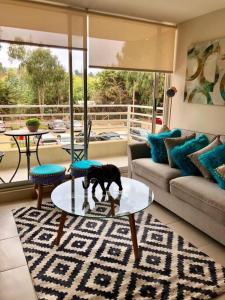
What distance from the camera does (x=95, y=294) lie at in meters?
1.62

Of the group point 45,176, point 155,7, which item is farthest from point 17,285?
point 155,7

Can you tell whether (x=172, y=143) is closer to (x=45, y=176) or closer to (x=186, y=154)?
(x=186, y=154)

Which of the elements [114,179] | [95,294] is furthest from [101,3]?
[95,294]

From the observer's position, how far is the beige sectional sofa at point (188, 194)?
2.09 meters

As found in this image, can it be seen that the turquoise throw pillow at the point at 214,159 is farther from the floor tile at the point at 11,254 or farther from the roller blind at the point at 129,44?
the floor tile at the point at 11,254

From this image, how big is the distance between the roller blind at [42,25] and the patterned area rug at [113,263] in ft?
6.70

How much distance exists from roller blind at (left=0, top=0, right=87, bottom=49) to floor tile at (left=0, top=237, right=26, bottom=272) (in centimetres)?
212

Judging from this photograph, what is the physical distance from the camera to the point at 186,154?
268 centimetres

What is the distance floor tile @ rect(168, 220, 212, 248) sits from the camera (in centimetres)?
223

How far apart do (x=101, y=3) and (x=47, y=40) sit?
752mm

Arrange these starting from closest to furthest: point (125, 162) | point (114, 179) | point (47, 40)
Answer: point (114, 179), point (47, 40), point (125, 162)

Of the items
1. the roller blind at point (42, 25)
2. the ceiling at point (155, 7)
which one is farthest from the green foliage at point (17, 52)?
the ceiling at point (155, 7)

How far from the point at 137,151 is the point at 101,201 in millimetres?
1362

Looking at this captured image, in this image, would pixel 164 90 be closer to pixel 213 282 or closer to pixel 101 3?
pixel 101 3
